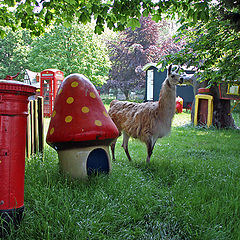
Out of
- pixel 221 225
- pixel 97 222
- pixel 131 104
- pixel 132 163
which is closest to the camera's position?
pixel 97 222

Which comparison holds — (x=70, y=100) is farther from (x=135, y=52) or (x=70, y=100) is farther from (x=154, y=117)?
(x=135, y=52)

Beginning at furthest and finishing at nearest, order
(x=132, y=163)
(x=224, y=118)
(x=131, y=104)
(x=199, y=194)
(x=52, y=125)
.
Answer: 1. (x=224, y=118)
2. (x=131, y=104)
3. (x=132, y=163)
4. (x=52, y=125)
5. (x=199, y=194)

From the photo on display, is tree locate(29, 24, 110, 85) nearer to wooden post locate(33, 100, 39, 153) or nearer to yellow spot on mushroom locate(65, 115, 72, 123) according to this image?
wooden post locate(33, 100, 39, 153)

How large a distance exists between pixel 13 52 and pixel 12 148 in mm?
32240

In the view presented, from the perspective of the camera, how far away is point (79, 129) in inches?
112

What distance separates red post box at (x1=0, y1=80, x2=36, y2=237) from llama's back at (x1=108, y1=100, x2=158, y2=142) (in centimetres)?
296

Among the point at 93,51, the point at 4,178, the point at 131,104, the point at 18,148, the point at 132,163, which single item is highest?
the point at 93,51

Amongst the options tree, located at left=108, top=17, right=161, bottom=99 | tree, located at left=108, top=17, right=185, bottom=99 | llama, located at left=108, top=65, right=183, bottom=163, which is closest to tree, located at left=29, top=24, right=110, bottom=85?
tree, located at left=108, top=17, right=185, bottom=99

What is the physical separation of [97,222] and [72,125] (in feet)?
4.08

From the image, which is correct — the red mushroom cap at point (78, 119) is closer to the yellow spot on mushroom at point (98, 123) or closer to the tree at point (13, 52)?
the yellow spot on mushroom at point (98, 123)

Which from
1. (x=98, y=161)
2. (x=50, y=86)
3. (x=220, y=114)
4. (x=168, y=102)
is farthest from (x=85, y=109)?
(x=50, y=86)

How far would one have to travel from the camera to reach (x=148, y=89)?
72.1 feet

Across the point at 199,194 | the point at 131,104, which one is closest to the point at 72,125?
the point at 199,194

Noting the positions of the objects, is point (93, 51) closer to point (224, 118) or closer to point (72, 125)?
point (224, 118)
